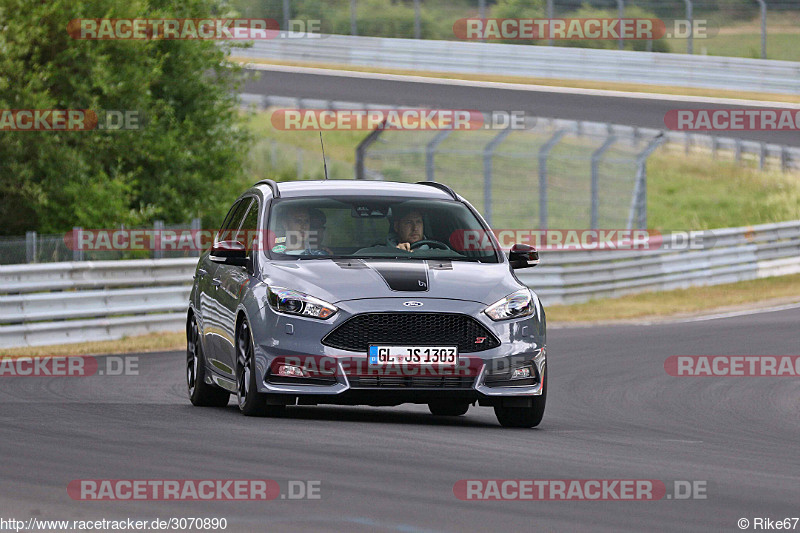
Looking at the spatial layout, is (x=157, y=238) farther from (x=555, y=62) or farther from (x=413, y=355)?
(x=555, y=62)

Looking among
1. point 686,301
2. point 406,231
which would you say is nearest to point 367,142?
point 686,301

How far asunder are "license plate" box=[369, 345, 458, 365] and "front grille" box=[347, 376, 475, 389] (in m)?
0.10

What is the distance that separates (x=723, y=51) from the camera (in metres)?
46.8

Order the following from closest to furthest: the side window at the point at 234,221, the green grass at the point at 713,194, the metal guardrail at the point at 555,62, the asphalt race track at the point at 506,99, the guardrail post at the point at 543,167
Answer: the side window at the point at 234,221
the guardrail post at the point at 543,167
the asphalt race track at the point at 506,99
the metal guardrail at the point at 555,62
the green grass at the point at 713,194

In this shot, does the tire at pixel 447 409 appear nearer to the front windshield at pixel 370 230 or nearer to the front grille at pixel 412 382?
the front windshield at pixel 370 230

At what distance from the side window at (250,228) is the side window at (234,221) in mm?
181

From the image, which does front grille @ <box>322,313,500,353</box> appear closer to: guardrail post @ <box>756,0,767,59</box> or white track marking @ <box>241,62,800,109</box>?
guardrail post @ <box>756,0,767,59</box>

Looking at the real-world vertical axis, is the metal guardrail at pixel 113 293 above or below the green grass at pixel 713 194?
above

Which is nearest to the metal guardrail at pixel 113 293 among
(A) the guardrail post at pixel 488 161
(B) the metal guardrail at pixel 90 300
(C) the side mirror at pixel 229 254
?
(B) the metal guardrail at pixel 90 300

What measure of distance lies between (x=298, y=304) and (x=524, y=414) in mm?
1731

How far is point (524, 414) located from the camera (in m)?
10.3

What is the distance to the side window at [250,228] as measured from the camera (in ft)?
36.7


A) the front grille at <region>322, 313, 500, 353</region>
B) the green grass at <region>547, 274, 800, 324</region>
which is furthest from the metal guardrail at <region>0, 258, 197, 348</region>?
the front grille at <region>322, 313, 500, 353</region>

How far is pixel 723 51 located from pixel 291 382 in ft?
128
